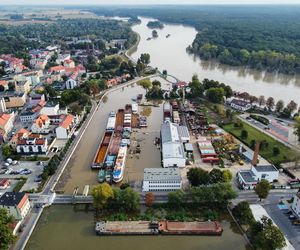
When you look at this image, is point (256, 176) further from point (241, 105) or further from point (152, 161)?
point (241, 105)

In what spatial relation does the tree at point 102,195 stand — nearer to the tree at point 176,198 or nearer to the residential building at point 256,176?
the tree at point 176,198

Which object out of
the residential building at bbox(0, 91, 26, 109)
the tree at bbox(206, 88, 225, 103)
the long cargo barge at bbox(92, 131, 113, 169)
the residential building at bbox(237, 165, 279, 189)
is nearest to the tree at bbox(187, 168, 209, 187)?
the residential building at bbox(237, 165, 279, 189)

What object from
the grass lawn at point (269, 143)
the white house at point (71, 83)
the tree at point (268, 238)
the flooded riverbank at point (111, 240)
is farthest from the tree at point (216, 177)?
the white house at point (71, 83)

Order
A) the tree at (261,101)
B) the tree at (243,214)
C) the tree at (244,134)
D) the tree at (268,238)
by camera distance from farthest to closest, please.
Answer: the tree at (261,101) → the tree at (244,134) → the tree at (243,214) → the tree at (268,238)

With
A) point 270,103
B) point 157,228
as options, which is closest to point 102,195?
point 157,228

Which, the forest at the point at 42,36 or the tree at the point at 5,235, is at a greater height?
the tree at the point at 5,235

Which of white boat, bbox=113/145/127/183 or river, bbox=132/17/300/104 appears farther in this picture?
river, bbox=132/17/300/104

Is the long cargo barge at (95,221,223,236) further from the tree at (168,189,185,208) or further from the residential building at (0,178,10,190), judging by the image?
the residential building at (0,178,10,190)
